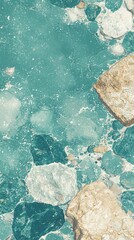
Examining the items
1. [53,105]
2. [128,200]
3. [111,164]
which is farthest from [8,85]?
[128,200]

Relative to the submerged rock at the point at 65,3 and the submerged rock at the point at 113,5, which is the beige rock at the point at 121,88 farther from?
the submerged rock at the point at 65,3

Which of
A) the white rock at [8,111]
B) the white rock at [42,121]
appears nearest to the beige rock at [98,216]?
the white rock at [42,121]

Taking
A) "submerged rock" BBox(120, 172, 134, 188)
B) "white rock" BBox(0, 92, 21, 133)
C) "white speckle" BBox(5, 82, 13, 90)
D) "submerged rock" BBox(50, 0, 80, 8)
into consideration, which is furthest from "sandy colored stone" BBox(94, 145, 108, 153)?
"submerged rock" BBox(50, 0, 80, 8)

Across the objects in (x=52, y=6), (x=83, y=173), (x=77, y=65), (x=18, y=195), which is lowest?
(x=18, y=195)

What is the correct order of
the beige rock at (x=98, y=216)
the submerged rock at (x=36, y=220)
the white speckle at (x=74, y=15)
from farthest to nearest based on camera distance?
the white speckle at (x=74, y=15) → the submerged rock at (x=36, y=220) → the beige rock at (x=98, y=216)

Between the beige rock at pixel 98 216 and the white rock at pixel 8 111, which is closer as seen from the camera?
the beige rock at pixel 98 216

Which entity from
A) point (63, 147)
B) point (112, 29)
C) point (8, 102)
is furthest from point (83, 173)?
point (112, 29)

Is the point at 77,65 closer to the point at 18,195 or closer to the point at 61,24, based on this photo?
the point at 61,24
